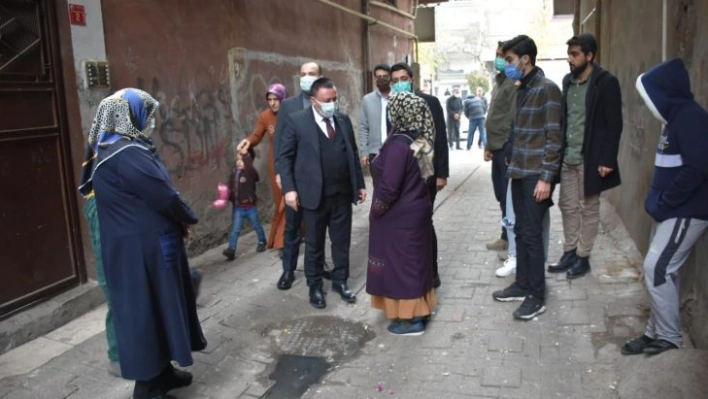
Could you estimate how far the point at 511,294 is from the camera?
486cm

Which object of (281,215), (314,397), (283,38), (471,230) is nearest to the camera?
(314,397)

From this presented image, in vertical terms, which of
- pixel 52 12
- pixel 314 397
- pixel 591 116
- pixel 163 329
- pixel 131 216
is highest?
pixel 52 12

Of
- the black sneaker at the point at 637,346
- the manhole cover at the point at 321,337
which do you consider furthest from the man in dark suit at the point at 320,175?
the black sneaker at the point at 637,346

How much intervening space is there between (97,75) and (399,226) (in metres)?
2.91

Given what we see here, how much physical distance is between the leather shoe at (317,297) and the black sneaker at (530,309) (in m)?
1.58

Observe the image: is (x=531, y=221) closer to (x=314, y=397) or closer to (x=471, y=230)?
(x=314, y=397)

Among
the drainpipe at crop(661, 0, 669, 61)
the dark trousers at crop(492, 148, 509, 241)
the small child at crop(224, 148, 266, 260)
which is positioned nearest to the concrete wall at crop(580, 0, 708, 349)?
the drainpipe at crop(661, 0, 669, 61)

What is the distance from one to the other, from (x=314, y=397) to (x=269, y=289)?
198 centimetres

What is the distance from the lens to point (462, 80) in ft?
150

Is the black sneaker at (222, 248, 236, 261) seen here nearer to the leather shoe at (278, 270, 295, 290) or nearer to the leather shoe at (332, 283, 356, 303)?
the leather shoe at (278, 270, 295, 290)

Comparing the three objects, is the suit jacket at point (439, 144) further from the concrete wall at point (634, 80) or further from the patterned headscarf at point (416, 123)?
the concrete wall at point (634, 80)

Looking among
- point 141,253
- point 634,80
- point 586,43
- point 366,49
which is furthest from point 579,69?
point 366,49

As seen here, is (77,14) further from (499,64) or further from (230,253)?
(499,64)

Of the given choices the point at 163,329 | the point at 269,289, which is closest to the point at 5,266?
the point at 163,329
